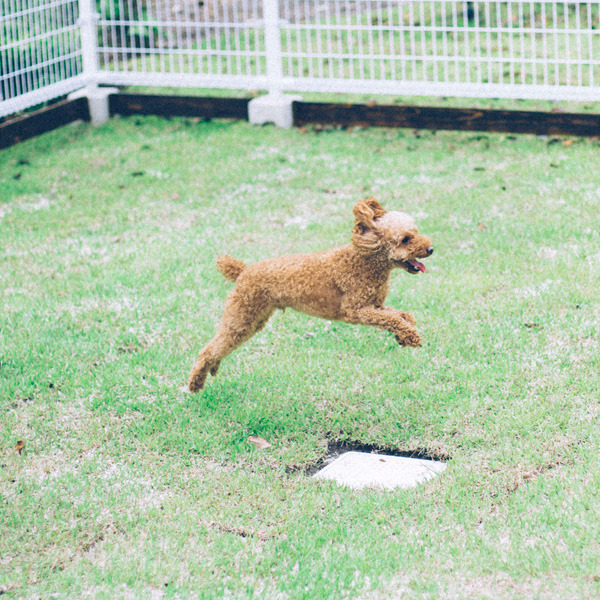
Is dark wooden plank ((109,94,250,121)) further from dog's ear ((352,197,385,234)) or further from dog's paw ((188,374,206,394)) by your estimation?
dog's ear ((352,197,385,234))

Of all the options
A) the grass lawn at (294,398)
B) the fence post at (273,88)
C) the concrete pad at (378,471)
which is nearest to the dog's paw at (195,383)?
the grass lawn at (294,398)

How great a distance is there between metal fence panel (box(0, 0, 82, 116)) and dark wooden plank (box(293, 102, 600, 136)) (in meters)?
2.60

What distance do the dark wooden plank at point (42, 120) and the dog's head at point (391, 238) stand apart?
6050 millimetres

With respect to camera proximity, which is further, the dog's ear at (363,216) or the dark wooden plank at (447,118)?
the dark wooden plank at (447,118)

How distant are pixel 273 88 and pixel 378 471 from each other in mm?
6031

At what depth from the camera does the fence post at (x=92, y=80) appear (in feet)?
30.5

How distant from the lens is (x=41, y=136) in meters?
8.93

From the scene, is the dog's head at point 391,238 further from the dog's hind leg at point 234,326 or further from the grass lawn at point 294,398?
the grass lawn at point 294,398

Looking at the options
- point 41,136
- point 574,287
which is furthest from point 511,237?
point 41,136

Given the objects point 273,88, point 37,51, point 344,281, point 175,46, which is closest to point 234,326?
point 344,281

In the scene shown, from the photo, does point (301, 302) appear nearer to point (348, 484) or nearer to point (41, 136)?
point (348, 484)

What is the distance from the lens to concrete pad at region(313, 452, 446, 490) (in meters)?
3.55

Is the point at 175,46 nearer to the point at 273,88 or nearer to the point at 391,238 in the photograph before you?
the point at 273,88

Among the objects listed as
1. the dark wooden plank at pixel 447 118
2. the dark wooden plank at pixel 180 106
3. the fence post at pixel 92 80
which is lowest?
the dark wooden plank at pixel 447 118
